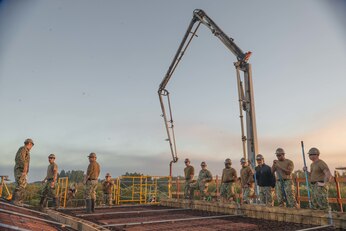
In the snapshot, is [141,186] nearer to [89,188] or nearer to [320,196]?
[89,188]

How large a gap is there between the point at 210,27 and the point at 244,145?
584cm

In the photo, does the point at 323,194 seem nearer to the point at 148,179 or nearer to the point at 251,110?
the point at 251,110

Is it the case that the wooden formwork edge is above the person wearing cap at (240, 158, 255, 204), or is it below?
below

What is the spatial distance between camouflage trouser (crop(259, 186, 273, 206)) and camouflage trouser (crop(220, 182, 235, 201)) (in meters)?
1.42

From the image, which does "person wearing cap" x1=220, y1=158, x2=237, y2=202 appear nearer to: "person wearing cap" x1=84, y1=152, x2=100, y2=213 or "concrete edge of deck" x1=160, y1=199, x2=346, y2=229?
"concrete edge of deck" x1=160, y1=199, x2=346, y2=229

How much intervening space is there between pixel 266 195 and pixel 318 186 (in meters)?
2.20

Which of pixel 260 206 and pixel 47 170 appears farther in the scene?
pixel 47 170

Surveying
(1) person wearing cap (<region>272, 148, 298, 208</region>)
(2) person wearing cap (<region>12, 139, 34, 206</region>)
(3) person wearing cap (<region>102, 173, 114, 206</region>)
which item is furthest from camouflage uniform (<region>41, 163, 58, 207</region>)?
(1) person wearing cap (<region>272, 148, 298, 208</region>)

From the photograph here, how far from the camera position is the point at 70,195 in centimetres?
1719

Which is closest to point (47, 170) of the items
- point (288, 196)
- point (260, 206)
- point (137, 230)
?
point (137, 230)

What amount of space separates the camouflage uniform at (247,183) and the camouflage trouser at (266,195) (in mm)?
808

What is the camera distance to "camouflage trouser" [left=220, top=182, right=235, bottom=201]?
31.6 feet

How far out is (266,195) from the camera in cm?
823

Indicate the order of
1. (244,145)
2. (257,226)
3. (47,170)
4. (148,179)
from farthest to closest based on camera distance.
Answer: (148,179) < (244,145) < (47,170) < (257,226)
